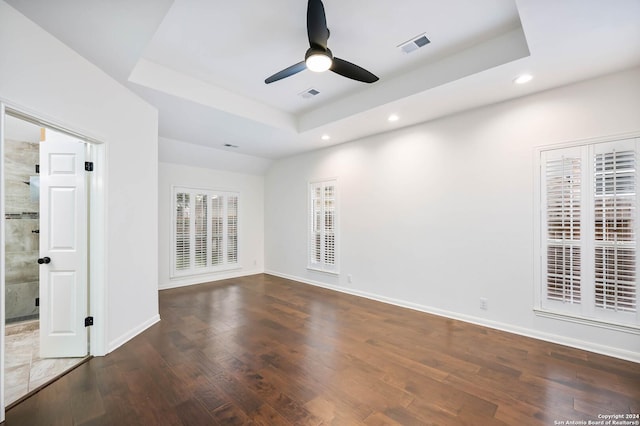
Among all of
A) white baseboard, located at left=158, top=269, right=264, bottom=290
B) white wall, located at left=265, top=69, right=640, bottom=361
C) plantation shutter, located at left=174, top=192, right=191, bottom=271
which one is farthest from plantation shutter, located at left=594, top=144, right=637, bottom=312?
plantation shutter, located at left=174, top=192, right=191, bottom=271

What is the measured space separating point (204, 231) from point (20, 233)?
2795 mm

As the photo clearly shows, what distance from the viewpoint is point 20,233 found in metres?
3.88

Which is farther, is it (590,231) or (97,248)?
(590,231)

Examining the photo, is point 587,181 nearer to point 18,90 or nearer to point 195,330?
point 195,330

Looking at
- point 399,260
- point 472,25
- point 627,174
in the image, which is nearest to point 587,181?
point 627,174

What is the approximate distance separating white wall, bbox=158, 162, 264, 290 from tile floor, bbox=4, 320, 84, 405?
2.31 m

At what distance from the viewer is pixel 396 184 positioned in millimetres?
4520

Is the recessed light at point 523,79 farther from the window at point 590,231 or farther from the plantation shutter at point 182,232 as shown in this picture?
the plantation shutter at point 182,232

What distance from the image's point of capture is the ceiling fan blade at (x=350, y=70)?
8.00 ft

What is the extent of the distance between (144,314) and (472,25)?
15.8 ft

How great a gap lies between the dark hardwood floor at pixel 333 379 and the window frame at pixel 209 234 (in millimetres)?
2257

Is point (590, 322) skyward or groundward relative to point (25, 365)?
skyward

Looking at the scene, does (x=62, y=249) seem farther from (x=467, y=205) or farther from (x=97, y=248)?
(x=467, y=205)

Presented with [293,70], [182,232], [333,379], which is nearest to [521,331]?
[333,379]
